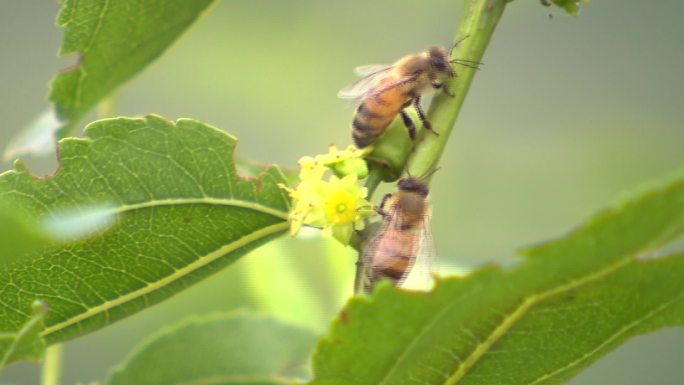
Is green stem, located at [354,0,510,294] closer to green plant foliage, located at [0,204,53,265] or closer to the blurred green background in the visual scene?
green plant foliage, located at [0,204,53,265]

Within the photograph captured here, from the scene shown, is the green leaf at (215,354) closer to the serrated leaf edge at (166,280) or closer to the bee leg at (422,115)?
the serrated leaf edge at (166,280)

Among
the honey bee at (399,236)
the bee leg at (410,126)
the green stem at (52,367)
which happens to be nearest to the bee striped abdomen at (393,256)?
the honey bee at (399,236)

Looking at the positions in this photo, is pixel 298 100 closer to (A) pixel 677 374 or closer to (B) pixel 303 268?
(A) pixel 677 374

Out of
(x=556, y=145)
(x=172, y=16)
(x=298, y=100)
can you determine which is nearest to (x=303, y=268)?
(x=172, y=16)

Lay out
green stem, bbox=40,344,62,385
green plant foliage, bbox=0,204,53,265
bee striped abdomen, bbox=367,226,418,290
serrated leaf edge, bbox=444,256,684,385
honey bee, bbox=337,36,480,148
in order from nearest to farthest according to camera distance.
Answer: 1. green plant foliage, bbox=0,204,53,265
2. serrated leaf edge, bbox=444,256,684,385
3. bee striped abdomen, bbox=367,226,418,290
4. honey bee, bbox=337,36,480,148
5. green stem, bbox=40,344,62,385

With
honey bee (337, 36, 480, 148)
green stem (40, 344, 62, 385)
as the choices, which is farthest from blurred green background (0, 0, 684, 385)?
honey bee (337, 36, 480, 148)

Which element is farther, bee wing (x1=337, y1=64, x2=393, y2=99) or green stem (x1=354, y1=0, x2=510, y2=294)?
bee wing (x1=337, y1=64, x2=393, y2=99)

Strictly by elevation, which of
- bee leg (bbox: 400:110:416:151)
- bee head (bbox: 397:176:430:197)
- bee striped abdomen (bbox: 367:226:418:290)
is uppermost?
bee leg (bbox: 400:110:416:151)
